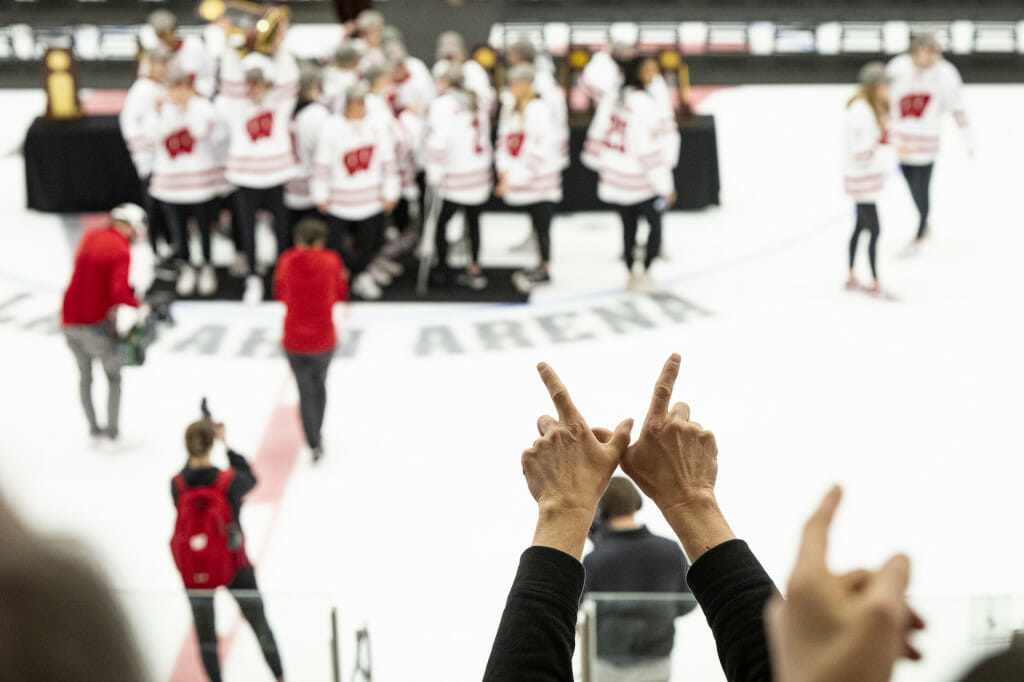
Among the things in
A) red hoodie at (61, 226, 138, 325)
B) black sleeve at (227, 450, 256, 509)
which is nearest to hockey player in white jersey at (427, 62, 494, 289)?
red hoodie at (61, 226, 138, 325)

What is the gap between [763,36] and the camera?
48.6 feet

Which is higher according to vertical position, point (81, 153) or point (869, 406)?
point (81, 153)

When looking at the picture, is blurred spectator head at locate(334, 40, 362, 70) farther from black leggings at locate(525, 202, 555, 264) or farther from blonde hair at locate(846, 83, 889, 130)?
blonde hair at locate(846, 83, 889, 130)

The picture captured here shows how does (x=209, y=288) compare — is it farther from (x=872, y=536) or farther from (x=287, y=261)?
(x=872, y=536)

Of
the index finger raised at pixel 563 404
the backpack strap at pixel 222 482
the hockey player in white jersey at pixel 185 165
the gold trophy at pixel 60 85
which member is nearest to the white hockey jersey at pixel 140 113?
the hockey player in white jersey at pixel 185 165

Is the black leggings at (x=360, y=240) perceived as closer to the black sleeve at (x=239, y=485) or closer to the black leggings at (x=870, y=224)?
the black leggings at (x=870, y=224)

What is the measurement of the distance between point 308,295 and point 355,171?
7.18ft

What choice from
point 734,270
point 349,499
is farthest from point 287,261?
point 734,270

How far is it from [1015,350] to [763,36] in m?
8.24

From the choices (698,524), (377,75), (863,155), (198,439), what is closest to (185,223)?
(377,75)

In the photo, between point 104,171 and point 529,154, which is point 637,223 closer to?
point 529,154

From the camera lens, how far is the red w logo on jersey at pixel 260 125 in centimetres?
803

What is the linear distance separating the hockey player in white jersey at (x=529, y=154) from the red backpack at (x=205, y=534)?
4331 mm

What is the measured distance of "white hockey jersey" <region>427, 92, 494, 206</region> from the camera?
8094 millimetres
